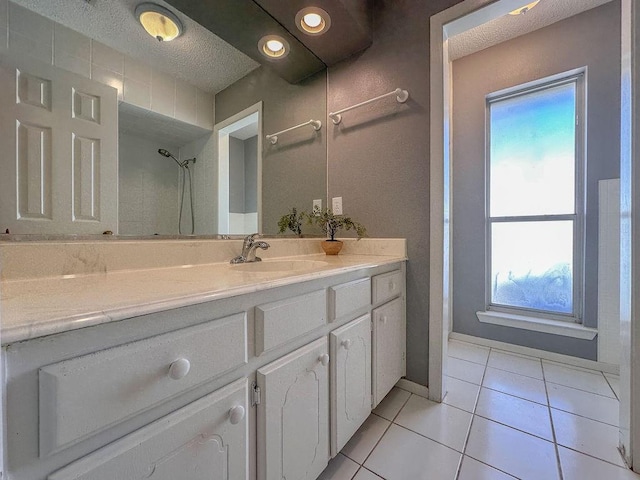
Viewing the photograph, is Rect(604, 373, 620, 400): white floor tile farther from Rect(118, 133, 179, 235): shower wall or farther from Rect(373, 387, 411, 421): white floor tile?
Rect(118, 133, 179, 235): shower wall

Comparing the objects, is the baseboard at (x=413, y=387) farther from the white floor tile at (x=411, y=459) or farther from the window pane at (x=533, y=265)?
the window pane at (x=533, y=265)

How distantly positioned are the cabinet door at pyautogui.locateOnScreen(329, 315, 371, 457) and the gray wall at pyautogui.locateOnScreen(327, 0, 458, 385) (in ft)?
1.62

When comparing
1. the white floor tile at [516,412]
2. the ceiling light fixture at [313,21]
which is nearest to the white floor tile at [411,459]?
the white floor tile at [516,412]

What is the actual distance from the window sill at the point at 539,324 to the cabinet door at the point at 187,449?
2.16m

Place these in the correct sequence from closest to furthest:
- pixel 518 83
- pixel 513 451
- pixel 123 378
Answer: pixel 123 378, pixel 513 451, pixel 518 83

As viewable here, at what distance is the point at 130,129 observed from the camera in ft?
3.06

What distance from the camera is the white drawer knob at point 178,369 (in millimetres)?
489

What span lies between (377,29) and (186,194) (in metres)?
1.55

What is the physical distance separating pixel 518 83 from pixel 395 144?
1.33 metres

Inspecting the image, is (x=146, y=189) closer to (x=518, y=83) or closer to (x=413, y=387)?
(x=413, y=387)

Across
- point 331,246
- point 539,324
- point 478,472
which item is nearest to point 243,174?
point 331,246

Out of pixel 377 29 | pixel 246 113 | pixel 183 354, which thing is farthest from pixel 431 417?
pixel 377 29

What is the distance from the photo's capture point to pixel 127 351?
0.44 metres

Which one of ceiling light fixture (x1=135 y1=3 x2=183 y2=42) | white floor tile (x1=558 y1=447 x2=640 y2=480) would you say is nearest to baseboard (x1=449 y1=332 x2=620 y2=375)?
white floor tile (x1=558 y1=447 x2=640 y2=480)
